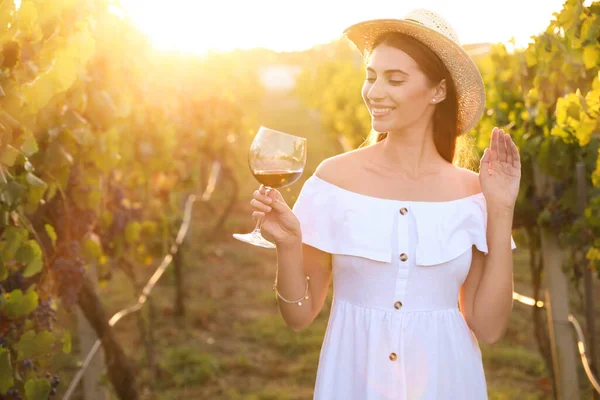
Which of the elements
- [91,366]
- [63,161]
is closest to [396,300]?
[63,161]

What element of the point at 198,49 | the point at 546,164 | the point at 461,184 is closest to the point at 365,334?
the point at 461,184

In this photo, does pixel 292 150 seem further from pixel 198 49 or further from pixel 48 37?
pixel 198 49

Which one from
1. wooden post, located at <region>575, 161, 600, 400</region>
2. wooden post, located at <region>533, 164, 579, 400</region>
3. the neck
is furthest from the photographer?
wooden post, located at <region>533, 164, 579, 400</region>

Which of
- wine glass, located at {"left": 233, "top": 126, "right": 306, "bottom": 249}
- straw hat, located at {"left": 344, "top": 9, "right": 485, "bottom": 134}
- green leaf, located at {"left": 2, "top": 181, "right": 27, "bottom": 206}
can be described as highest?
straw hat, located at {"left": 344, "top": 9, "right": 485, "bottom": 134}

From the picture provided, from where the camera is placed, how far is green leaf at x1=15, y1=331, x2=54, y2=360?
2006 mm

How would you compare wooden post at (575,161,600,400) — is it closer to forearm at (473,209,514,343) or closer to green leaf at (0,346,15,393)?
forearm at (473,209,514,343)

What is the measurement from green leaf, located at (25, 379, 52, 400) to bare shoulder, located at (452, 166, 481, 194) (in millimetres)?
1214

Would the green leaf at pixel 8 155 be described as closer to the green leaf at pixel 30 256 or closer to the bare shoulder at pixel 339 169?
the green leaf at pixel 30 256

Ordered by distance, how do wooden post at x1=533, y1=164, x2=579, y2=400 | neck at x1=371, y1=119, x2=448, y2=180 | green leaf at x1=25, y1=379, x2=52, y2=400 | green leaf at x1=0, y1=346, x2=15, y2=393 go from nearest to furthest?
Answer: green leaf at x1=0, y1=346, x2=15, y2=393, green leaf at x1=25, y1=379, x2=52, y2=400, neck at x1=371, y1=119, x2=448, y2=180, wooden post at x1=533, y1=164, x2=579, y2=400

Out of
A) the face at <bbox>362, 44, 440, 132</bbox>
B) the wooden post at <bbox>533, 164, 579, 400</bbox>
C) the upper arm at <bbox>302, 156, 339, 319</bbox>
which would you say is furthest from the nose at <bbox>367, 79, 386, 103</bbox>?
the wooden post at <bbox>533, 164, 579, 400</bbox>

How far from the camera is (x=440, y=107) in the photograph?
2225 millimetres

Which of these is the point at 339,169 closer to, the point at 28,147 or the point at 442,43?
the point at 442,43

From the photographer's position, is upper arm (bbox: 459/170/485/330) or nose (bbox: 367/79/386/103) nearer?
nose (bbox: 367/79/386/103)

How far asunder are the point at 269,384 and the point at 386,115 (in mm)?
3382
